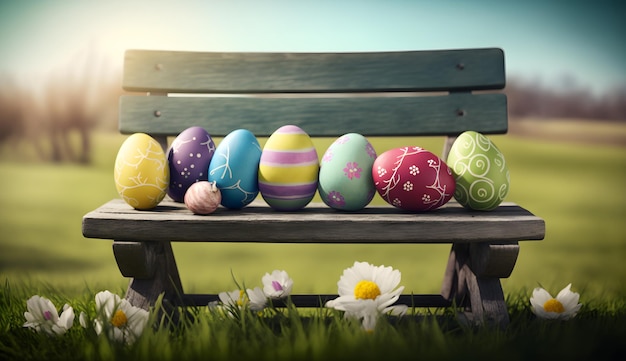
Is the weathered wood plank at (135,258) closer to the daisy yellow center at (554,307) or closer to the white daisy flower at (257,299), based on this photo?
the white daisy flower at (257,299)

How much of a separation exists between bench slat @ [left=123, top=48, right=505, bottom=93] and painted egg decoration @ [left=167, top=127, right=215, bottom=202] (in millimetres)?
445

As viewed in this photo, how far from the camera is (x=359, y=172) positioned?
218 centimetres

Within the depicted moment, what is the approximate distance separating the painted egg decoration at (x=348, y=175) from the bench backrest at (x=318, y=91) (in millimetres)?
461

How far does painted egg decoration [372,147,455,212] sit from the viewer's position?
2.12 metres

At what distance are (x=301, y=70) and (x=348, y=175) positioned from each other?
0.70 meters

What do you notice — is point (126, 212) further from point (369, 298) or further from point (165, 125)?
point (369, 298)

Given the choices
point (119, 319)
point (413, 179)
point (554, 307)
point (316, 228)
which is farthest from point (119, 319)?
point (554, 307)

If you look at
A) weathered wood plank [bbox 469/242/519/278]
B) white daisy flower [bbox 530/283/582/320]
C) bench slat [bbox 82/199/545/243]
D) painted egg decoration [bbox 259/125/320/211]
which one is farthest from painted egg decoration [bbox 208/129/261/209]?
white daisy flower [bbox 530/283/582/320]

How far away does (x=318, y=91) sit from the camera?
271 centimetres

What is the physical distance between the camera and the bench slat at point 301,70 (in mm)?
2688

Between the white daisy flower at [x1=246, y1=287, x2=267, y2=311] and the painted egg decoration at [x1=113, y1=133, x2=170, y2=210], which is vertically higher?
the painted egg decoration at [x1=113, y1=133, x2=170, y2=210]

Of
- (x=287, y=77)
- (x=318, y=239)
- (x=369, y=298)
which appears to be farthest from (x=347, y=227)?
(x=287, y=77)

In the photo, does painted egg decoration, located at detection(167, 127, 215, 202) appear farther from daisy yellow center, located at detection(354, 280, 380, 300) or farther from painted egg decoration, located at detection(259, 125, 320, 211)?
daisy yellow center, located at detection(354, 280, 380, 300)

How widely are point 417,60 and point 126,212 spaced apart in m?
1.27
